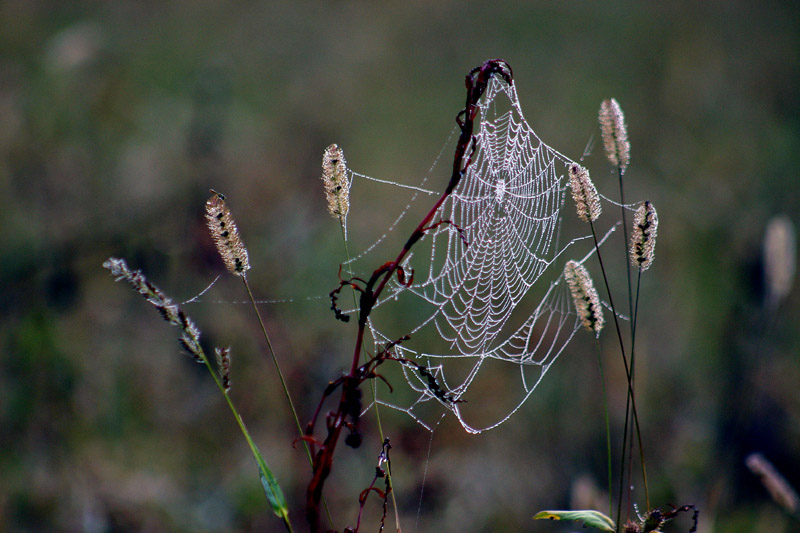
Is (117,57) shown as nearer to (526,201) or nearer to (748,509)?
(526,201)

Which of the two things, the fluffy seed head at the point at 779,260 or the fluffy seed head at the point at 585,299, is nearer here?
the fluffy seed head at the point at 585,299

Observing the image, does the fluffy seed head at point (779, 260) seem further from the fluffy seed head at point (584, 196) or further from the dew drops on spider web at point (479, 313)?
the fluffy seed head at point (584, 196)

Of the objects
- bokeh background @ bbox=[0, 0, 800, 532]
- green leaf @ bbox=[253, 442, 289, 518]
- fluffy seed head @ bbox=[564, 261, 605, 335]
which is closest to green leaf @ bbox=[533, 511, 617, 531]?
fluffy seed head @ bbox=[564, 261, 605, 335]

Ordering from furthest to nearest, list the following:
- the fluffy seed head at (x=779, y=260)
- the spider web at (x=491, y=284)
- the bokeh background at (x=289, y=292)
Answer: the bokeh background at (x=289, y=292) → the spider web at (x=491, y=284) → the fluffy seed head at (x=779, y=260)

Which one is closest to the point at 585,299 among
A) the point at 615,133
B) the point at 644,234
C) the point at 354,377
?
the point at 644,234

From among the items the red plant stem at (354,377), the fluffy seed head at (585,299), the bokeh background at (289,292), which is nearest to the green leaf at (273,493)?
the red plant stem at (354,377)

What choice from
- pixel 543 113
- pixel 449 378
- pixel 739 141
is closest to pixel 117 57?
pixel 543 113
